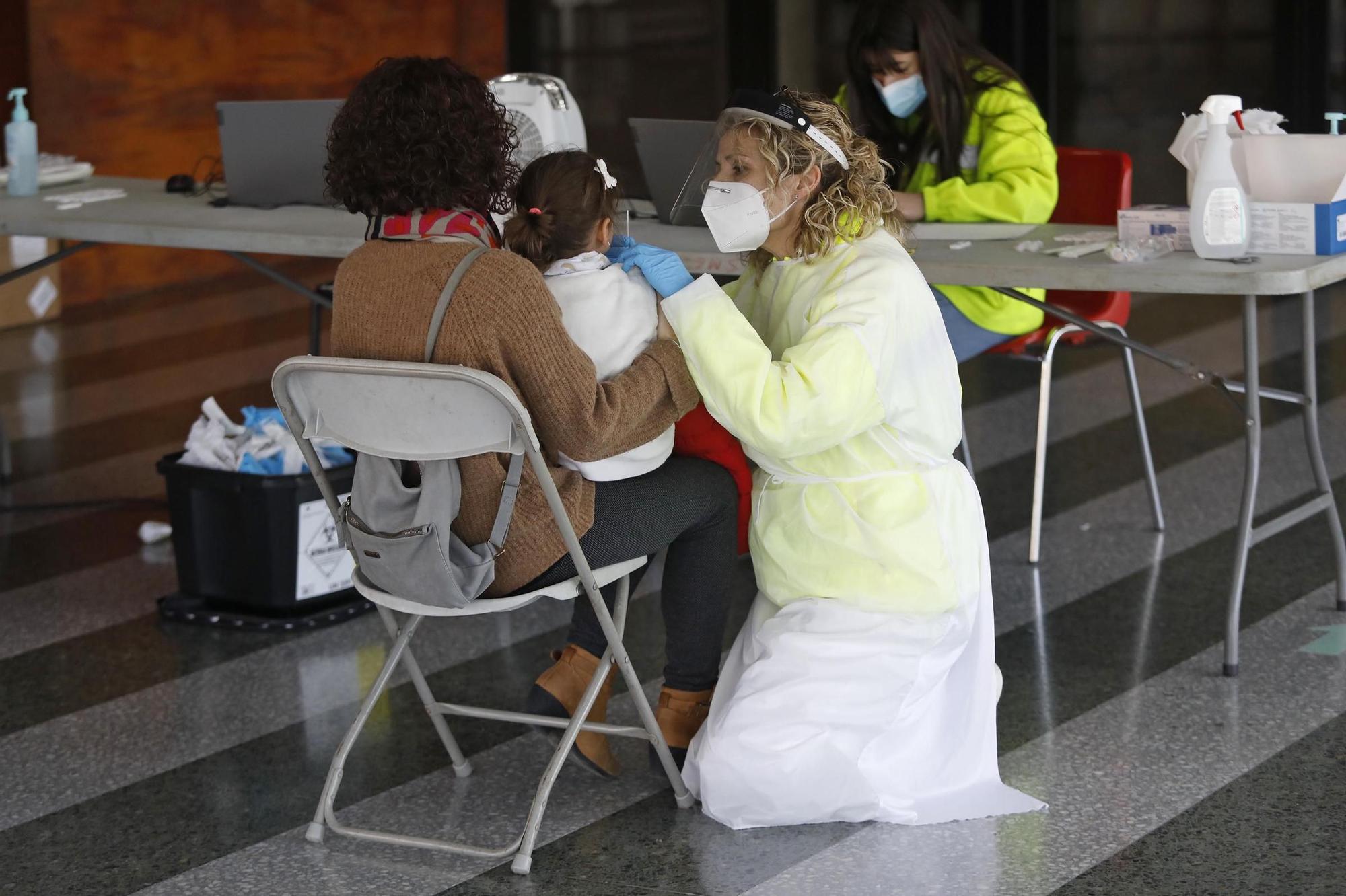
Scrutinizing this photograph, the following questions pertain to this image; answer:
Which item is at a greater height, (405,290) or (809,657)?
(405,290)

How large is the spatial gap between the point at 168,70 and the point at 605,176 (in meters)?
5.09

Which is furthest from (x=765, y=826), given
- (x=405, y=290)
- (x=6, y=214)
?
(x=6, y=214)

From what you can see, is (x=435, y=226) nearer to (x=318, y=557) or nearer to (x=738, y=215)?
(x=738, y=215)

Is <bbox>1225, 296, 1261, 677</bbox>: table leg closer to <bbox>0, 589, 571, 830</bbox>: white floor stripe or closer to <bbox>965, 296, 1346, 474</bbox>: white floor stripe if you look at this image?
<bbox>965, 296, 1346, 474</bbox>: white floor stripe

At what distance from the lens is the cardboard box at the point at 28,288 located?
6.09 m

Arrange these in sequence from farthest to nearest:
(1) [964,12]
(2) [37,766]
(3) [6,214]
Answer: (1) [964,12] < (3) [6,214] < (2) [37,766]

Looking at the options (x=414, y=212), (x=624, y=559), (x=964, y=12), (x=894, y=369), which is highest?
(x=964, y=12)

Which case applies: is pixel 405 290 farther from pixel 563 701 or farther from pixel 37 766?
pixel 37 766

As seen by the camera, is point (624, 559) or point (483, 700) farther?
point (483, 700)

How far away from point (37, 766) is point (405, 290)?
3.61ft

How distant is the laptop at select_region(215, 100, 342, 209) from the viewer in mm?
3568

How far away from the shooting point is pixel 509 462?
218cm

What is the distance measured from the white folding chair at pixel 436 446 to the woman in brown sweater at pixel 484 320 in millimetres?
64

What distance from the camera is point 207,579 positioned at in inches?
127
